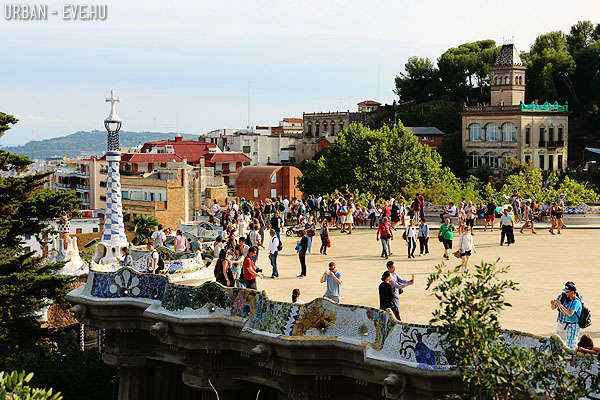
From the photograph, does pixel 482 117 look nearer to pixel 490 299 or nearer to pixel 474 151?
pixel 474 151

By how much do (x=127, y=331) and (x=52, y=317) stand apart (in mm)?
19534

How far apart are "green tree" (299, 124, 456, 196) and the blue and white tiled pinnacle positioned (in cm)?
4122

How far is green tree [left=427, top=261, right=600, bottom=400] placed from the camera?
10.4m

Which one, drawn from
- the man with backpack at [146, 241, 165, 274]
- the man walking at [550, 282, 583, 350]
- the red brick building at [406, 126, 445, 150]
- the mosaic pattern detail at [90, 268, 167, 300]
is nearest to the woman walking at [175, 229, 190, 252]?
the man with backpack at [146, 241, 165, 274]

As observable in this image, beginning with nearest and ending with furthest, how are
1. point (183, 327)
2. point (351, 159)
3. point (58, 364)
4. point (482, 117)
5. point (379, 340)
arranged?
point (379, 340), point (183, 327), point (58, 364), point (351, 159), point (482, 117)

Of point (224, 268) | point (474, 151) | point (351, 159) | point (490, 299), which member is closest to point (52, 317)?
point (224, 268)

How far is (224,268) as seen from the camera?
18.8 meters

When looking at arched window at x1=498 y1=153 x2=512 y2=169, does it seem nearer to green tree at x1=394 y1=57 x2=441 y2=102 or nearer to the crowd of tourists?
green tree at x1=394 y1=57 x2=441 y2=102

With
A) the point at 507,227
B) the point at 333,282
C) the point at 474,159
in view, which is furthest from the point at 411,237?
the point at 474,159

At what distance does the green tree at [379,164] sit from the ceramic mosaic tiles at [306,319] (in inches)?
1844

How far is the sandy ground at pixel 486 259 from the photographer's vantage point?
1814 cm

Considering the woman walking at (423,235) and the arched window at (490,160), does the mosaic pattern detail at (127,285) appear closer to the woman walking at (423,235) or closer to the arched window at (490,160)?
the woman walking at (423,235)

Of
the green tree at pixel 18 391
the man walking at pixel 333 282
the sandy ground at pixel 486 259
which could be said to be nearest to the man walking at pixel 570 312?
the sandy ground at pixel 486 259

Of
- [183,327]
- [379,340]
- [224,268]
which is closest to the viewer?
[379,340]
